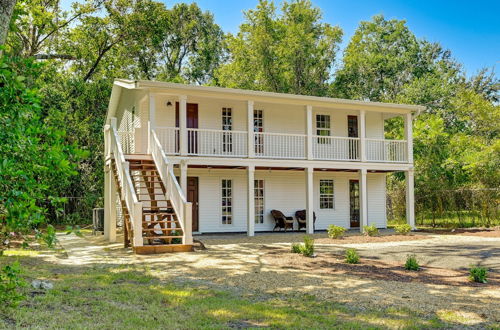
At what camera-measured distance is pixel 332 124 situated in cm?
2047

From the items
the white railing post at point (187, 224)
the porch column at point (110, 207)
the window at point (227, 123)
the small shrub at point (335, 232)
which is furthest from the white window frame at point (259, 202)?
the white railing post at point (187, 224)

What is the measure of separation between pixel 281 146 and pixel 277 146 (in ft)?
0.72

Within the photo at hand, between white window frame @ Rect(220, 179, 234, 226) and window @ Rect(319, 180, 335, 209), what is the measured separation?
426cm

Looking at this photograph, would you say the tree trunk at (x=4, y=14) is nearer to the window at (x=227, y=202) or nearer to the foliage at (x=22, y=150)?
the foliage at (x=22, y=150)

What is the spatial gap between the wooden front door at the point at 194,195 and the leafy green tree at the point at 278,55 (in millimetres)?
18141

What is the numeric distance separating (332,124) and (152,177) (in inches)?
374

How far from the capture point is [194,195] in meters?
18.0

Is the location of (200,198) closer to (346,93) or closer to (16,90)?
(16,90)

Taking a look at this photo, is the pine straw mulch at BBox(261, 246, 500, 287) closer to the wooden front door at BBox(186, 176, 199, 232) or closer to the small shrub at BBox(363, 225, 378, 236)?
the small shrub at BBox(363, 225, 378, 236)

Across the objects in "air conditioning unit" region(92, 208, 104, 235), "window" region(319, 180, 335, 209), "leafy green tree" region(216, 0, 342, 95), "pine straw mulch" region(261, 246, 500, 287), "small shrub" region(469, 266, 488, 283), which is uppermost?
"leafy green tree" region(216, 0, 342, 95)

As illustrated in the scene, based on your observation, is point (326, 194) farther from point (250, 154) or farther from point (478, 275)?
point (478, 275)

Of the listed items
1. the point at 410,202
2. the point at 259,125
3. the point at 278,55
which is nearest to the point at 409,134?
the point at 410,202

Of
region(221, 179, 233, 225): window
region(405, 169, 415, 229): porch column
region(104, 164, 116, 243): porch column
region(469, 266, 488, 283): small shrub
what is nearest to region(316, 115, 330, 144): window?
region(405, 169, 415, 229): porch column

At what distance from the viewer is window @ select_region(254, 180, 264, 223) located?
19156mm
